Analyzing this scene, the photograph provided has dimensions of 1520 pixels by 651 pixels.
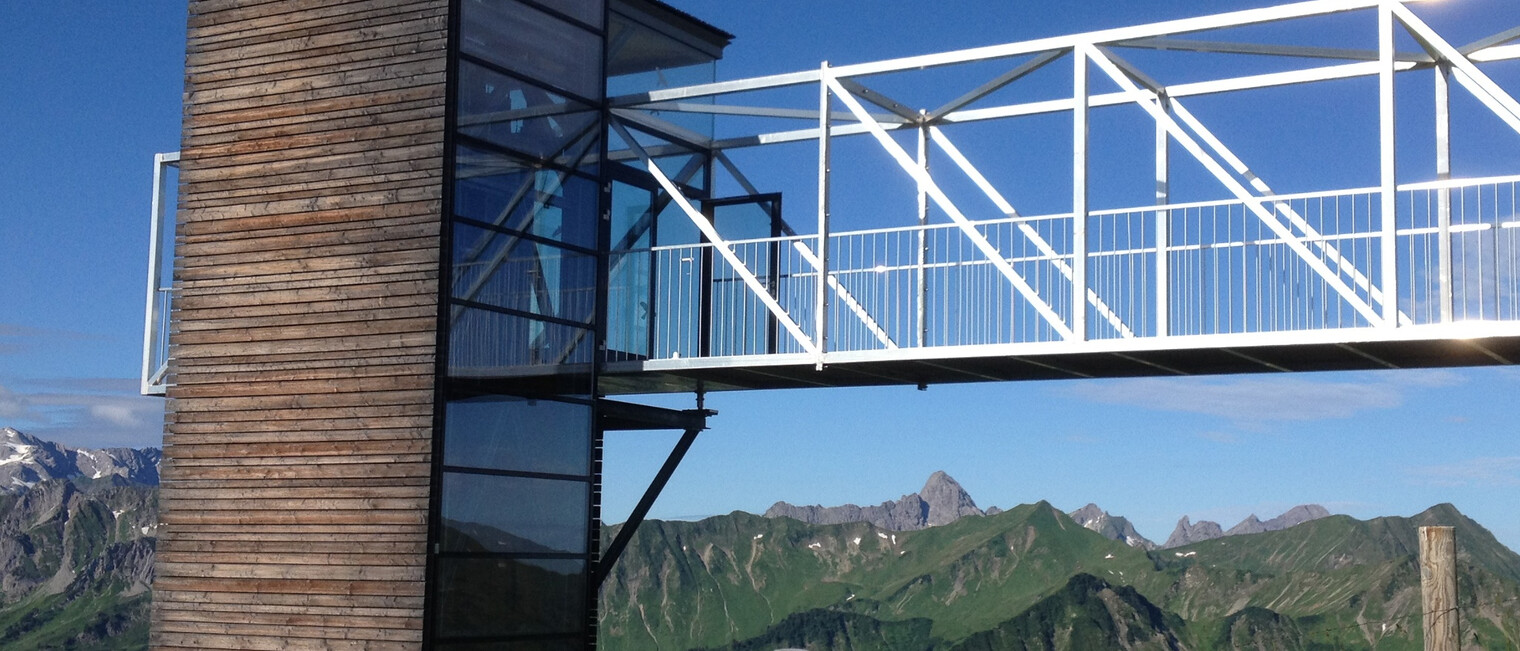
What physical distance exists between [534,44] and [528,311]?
2755 mm

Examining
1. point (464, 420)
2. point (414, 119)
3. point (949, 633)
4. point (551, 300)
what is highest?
point (414, 119)

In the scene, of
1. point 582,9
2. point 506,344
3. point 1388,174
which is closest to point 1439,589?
point 1388,174

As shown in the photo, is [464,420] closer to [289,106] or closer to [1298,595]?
[289,106]

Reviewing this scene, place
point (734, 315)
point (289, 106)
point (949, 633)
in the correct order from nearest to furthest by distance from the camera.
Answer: point (289, 106) < point (734, 315) < point (949, 633)

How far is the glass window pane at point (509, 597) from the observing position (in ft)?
53.6

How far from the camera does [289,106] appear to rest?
57.8 ft

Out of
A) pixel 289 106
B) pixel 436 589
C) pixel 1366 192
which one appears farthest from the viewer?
pixel 289 106

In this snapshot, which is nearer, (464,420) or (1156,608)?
(464,420)

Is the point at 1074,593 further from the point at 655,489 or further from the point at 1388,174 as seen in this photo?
the point at 1388,174

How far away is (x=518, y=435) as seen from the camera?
17.2 meters

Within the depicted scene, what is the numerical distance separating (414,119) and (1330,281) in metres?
8.75

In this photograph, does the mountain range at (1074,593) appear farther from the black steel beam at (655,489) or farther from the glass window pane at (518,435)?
the glass window pane at (518,435)

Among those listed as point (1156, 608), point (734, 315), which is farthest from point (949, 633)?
point (734, 315)

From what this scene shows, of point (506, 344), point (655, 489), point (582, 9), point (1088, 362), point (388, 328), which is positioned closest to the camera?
point (1088, 362)
